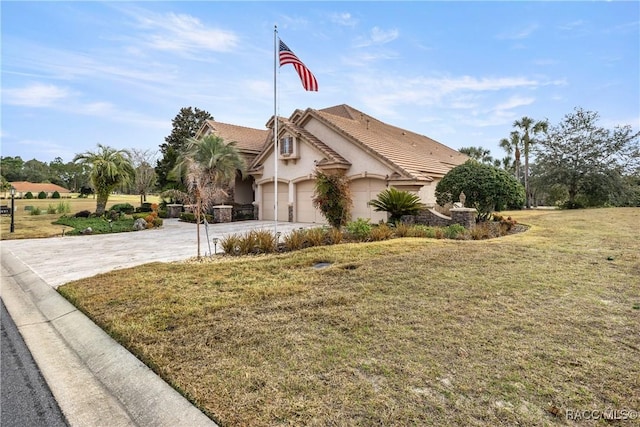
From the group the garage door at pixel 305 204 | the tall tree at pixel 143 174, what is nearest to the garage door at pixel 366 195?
the garage door at pixel 305 204

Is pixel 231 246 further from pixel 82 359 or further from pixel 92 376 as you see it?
pixel 92 376

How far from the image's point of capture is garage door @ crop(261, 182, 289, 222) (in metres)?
21.0

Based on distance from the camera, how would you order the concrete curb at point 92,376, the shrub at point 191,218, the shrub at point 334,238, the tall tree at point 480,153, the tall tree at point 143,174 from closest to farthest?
the concrete curb at point 92,376, the shrub at point 334,238, the shrub at point 191,218, the tall tree at point 143,174, the tall tree at point 480,153

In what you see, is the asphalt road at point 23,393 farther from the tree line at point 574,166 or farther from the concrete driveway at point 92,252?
the tree line at point 574,166

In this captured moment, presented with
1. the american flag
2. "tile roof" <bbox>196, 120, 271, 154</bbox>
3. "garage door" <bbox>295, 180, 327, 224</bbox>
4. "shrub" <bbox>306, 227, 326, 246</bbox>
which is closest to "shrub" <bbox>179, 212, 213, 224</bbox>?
"garage door" <bbox>295, 180, 327, 224</bbox>

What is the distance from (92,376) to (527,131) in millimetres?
42962

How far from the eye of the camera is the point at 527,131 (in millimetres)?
36312

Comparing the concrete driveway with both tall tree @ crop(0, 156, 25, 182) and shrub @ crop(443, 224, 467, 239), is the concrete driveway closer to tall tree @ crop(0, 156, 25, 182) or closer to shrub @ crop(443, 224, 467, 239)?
shrub @ crop(443, 224, 467, 239)

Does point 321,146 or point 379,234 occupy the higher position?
point 321,146

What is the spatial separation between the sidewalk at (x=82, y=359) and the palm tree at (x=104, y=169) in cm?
1360

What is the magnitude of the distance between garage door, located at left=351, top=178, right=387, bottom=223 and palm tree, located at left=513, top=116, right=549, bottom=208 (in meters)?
23.8

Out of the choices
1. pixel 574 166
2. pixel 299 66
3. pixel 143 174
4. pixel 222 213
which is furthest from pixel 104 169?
pixel 574 166

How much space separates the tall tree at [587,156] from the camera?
26.9m

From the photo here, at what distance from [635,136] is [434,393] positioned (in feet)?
116
